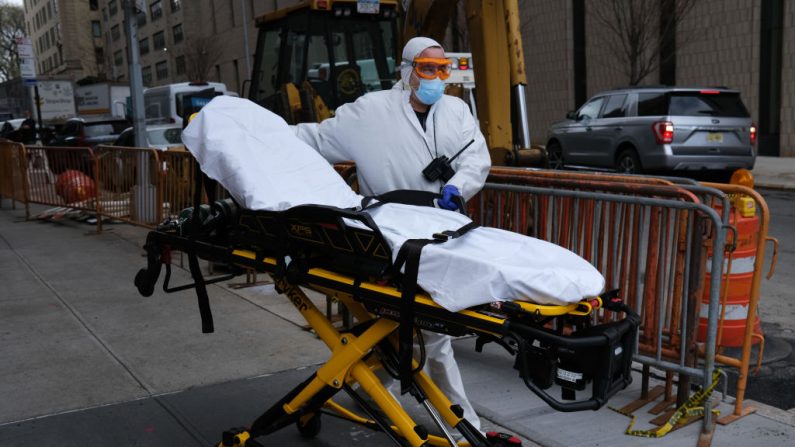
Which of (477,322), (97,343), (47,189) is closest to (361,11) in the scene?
(47,189)

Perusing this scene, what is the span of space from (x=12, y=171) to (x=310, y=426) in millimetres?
10929

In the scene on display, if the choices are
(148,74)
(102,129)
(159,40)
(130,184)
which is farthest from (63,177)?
(148,74)

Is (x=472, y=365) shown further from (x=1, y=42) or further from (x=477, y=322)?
(x=1, y=42)

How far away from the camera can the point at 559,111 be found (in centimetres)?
2600

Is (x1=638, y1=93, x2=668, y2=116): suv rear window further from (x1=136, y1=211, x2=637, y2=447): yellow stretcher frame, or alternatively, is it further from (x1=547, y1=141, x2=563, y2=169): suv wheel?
(x1=136, y1=211, x2=637, y2=447): yellow stretcher frame

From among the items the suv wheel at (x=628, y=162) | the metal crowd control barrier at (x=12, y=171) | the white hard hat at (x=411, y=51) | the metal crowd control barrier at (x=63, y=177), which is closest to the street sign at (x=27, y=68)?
the metal crowd control barrier at (x=12, y=171)

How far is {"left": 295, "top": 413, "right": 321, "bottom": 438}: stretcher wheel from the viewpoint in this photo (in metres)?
3.89

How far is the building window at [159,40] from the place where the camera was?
185 feet

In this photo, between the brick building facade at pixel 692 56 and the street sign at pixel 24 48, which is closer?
the brick building facade at pixel 692 56

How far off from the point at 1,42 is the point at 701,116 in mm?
80879

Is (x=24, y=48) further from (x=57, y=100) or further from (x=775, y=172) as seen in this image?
(x=775, y=172)

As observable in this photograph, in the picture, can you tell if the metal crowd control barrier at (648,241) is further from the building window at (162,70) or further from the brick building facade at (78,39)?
the brick building facade at (78,39)

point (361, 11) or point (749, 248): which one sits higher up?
point (361, 11)

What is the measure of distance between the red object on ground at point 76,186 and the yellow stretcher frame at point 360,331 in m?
7.92
